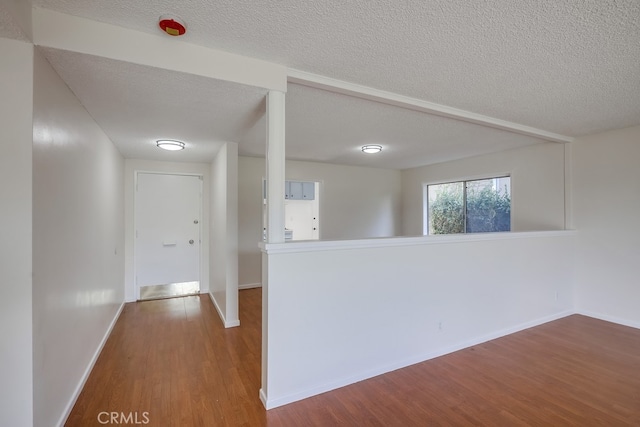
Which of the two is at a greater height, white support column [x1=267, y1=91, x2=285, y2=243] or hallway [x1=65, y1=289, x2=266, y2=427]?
white support column [x1=267, y1=91, x2=285, y2=243]

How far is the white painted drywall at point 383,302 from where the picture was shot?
2012mm

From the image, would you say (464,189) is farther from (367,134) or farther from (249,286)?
(249,286)

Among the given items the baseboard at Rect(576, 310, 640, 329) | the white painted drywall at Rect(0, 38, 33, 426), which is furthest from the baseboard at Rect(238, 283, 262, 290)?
the baseboard at Rect(576, 310, 640, 329)

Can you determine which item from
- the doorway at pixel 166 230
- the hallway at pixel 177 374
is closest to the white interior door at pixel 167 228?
the doorway at pixel 166 230

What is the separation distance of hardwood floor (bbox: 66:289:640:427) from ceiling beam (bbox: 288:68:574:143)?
2321mm

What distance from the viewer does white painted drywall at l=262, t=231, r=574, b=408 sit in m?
2.01

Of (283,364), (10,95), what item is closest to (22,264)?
(10,95)

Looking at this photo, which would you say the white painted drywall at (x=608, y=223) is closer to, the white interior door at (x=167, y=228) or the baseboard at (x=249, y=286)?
the baseboard at (x=249, y=286)

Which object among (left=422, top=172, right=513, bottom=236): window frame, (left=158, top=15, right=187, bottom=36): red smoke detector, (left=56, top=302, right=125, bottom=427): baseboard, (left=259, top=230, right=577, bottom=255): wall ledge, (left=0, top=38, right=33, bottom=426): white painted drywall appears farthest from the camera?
(left=422, top=172, right=513, bottom=236): window frame

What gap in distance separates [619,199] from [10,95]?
5576 millimetres

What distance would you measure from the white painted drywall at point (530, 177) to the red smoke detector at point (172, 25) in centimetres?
477

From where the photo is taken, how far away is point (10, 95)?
1390mm

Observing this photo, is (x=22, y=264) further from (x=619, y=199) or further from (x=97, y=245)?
(x=619, y=199)

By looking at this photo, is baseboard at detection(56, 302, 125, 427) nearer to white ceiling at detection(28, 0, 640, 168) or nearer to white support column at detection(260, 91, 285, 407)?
white support column at detection(260, 91, 285, 407)
